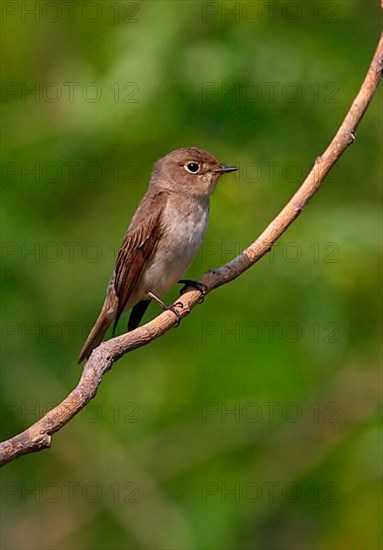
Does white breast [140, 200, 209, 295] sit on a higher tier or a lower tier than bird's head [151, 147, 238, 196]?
lower

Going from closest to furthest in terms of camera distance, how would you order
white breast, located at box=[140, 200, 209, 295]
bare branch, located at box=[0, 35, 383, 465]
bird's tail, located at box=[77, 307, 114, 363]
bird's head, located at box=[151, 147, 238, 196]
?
bare branch, located at box=[0, 35, 383, 465] → white breast, located at box=[140, 200, 209, 295] → bird's head, located at box=[151, 147, 238, 196] → bird's tail, located at box=[77, 307, 114, 363]

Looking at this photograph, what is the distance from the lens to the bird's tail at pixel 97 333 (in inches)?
251

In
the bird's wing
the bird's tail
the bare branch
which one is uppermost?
the bare branch

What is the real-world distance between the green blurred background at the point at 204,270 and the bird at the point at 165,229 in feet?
0.45

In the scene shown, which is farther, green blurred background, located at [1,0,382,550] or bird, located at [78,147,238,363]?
bird, located at [78,147,238,363]

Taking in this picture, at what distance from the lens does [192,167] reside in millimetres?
6223

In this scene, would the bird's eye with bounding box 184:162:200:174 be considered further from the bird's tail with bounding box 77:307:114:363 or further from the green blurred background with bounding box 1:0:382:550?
the bird's tail with bounding box 77:307:114:363

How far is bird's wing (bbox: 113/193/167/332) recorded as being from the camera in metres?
6.14

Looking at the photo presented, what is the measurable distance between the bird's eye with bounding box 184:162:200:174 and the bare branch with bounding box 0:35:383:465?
1.70m

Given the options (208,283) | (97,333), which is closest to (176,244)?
(97,333)

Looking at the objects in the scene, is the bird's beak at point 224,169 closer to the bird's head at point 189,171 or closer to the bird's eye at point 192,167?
the bird's head at point 189,171

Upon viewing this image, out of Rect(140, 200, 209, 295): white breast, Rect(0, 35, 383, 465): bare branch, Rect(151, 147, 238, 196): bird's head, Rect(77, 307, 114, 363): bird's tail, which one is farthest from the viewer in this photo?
Rect(77, 307, 114, 363): bird's tail

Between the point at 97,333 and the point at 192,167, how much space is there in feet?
3.60

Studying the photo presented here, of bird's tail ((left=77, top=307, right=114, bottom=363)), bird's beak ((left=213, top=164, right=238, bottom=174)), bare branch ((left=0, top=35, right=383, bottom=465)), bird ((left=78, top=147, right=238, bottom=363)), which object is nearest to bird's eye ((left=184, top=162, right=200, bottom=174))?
bird ((left=78, top=147, right=238, bottom=363))
